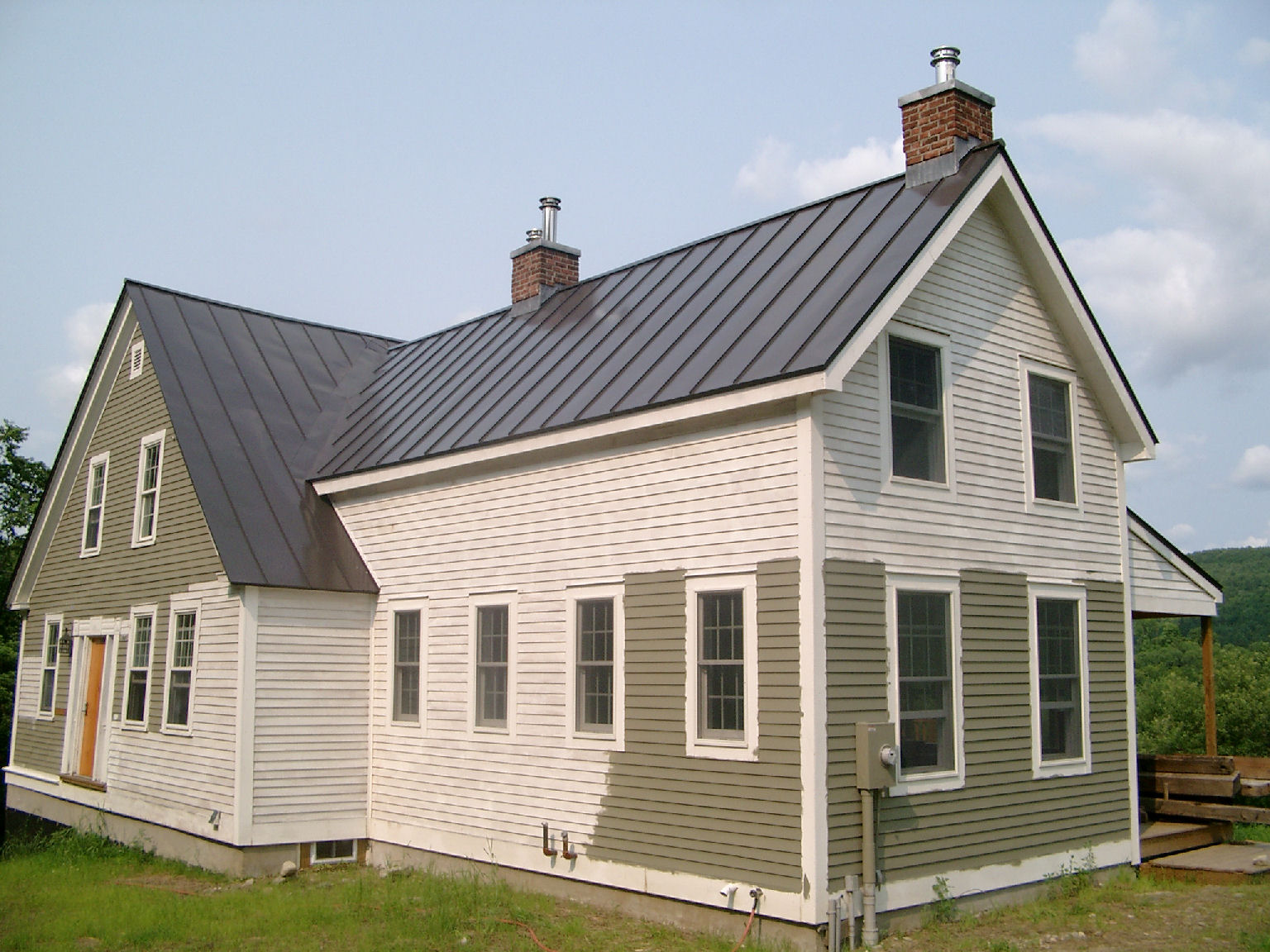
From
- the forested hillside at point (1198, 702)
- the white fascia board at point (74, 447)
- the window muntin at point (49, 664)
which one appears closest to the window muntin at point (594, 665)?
the white fascia board at point (74, 447)

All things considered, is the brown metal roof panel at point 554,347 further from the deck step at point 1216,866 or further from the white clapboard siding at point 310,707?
the deck step at point 1216,866

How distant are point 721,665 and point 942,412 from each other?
3627 mm

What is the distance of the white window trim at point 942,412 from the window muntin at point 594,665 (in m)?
3.33

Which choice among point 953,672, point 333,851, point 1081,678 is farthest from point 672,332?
point 333,851

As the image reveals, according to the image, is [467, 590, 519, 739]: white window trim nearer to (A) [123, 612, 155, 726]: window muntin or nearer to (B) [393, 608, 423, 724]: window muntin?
(B) [393, 608, 423, 724]: window muntin

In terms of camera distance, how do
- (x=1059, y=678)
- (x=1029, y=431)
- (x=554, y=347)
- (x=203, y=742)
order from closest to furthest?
1. (x=1059, y=678)
2. (x=1029, y=431)
3. (x=203, y=742)
4. (x=554, y=347)

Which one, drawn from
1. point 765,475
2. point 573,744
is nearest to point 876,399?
point 765,475

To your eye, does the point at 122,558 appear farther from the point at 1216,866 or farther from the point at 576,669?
the point at 1216,866

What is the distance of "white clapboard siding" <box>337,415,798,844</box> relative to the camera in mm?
11117

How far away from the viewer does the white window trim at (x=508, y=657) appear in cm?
1352

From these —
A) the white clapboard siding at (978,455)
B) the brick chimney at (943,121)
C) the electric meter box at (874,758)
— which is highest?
the brick chimney at (943,121)

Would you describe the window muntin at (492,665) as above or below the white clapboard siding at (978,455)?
below

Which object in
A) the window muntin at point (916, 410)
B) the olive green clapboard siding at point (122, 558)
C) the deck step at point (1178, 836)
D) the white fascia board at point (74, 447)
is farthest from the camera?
the white fascia board at point (74, 447)

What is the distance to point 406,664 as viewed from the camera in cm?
1552
